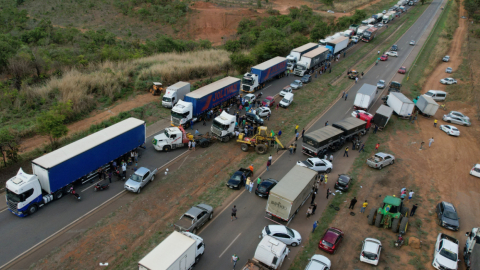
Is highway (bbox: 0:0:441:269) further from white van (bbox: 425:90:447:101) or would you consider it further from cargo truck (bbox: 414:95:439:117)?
white van (bbox: 425:90:447:101)

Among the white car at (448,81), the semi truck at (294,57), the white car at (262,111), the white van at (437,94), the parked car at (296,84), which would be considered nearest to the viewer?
the white car at (262,111)

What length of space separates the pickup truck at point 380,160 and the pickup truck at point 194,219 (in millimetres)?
18078

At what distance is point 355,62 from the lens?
69500 millimetres

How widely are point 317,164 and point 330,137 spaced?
13.5ft

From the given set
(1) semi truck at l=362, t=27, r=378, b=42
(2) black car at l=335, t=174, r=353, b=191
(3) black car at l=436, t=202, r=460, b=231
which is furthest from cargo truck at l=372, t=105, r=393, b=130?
(1) semi truck at l=362, t=27, r=378, b=42

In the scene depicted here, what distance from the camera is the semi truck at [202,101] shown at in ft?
123

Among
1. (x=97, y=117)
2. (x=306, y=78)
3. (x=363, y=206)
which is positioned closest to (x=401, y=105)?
(x=306, y=78)

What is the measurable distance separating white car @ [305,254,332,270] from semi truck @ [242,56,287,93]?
32029 millimetres

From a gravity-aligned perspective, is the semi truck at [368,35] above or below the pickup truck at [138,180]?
above

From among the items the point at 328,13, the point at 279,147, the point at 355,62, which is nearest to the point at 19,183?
the point at 279,147

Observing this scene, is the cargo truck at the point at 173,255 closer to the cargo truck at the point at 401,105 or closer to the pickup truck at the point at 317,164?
the pickup truck at the point at 317,164

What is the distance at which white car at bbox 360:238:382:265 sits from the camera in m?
21.4

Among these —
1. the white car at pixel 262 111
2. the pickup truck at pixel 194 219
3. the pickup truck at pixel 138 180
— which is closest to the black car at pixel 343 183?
the pickup truck at pixel 194 219

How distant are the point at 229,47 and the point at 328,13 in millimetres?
57540
